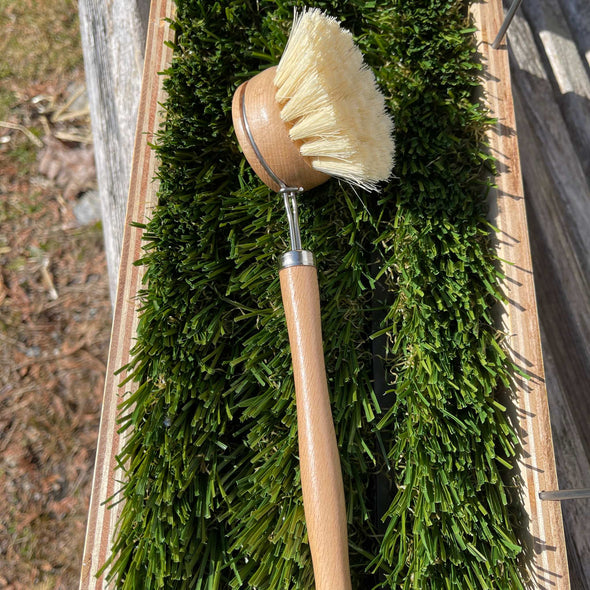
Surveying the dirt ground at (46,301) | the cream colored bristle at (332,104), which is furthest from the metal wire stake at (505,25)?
the dirt ground at (46,301)

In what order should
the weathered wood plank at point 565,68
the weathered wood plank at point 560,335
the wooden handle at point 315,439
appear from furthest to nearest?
the weathered wood plank at point 565,68 → the weathered wood plank at point 560,335 → the wooden handle at point 315,439

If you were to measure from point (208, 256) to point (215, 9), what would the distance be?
0.35m

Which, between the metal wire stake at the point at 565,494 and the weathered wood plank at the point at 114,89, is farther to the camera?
the weathered wood plank at the point at 114,89

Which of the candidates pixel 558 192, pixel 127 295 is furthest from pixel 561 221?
pixel 127 295

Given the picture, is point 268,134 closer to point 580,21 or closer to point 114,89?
point 114,89

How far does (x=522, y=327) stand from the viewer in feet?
2.13

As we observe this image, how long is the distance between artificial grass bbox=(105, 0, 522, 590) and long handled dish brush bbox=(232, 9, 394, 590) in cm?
6

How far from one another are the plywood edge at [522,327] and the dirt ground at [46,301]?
0.81 m

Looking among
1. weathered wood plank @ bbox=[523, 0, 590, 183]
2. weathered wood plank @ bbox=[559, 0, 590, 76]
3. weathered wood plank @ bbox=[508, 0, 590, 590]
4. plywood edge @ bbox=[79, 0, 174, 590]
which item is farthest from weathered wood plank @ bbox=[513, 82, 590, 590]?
plywood edge @ bbox=[79, 0, 174, 590]

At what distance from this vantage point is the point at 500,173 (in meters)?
0.69

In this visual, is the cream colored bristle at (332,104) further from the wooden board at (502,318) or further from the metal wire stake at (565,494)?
the metal wire stake at (565,494)

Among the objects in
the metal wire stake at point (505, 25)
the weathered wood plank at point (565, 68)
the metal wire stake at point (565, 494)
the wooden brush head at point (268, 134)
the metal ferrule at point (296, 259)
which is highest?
the weathered wood plank at point (565, 68)

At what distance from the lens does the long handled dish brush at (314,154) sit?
1.89ft

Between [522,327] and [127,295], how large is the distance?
52cm
